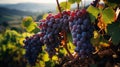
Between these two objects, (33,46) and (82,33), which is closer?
(82,33)

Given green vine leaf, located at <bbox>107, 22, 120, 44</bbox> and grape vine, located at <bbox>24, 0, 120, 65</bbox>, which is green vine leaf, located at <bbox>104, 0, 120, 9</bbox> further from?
green vine leaf, located at <bbox>107, 22, 120, 44</bbox>

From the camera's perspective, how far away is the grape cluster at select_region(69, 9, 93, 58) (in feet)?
5.13

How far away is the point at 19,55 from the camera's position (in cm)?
572

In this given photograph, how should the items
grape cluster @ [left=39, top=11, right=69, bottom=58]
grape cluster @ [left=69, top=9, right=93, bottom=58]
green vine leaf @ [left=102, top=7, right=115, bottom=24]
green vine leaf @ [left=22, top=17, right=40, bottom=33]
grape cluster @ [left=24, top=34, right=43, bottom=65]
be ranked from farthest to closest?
green vine leaf @ [left=22, top=17, right=40, bottom=33] → grape cluster @ [left=24, top=34, right=43, bottom=65] → grape cluster @ [left=39, top=11, right=69, bottom=58] → green vine leaf @ [left=102, top=7, right=115, bottom=24] → grape cluster @ [left=69, top=9, right=93, bottom=58]

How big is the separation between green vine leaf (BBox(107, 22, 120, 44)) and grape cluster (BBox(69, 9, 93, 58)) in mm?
159

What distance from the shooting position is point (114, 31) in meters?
1.70

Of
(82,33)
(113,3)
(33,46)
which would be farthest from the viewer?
(33,46)

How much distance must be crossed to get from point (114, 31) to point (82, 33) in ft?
0.79

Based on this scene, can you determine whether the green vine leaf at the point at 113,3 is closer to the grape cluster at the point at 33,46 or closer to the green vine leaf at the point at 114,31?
the green vine leaf at the point at 114,31

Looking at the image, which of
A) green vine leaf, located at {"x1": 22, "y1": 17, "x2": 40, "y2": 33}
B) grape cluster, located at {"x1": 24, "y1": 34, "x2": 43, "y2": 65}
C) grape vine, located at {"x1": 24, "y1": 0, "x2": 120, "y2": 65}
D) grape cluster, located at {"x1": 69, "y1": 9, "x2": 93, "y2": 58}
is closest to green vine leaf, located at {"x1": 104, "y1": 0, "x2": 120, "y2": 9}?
grape vine, located at {"x1": 24, "y1": 0, "x2": 120, "y2": 65}

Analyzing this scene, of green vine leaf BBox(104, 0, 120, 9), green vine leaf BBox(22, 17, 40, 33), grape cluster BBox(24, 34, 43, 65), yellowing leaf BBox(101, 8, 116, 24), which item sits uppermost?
green vine leaf BBox(104, 0, 120, 9)

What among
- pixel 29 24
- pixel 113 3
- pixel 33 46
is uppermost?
pixel 113 3

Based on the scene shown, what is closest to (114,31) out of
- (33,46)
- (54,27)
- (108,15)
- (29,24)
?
(108,15)

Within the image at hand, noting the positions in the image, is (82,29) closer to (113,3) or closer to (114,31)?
(114,31)
